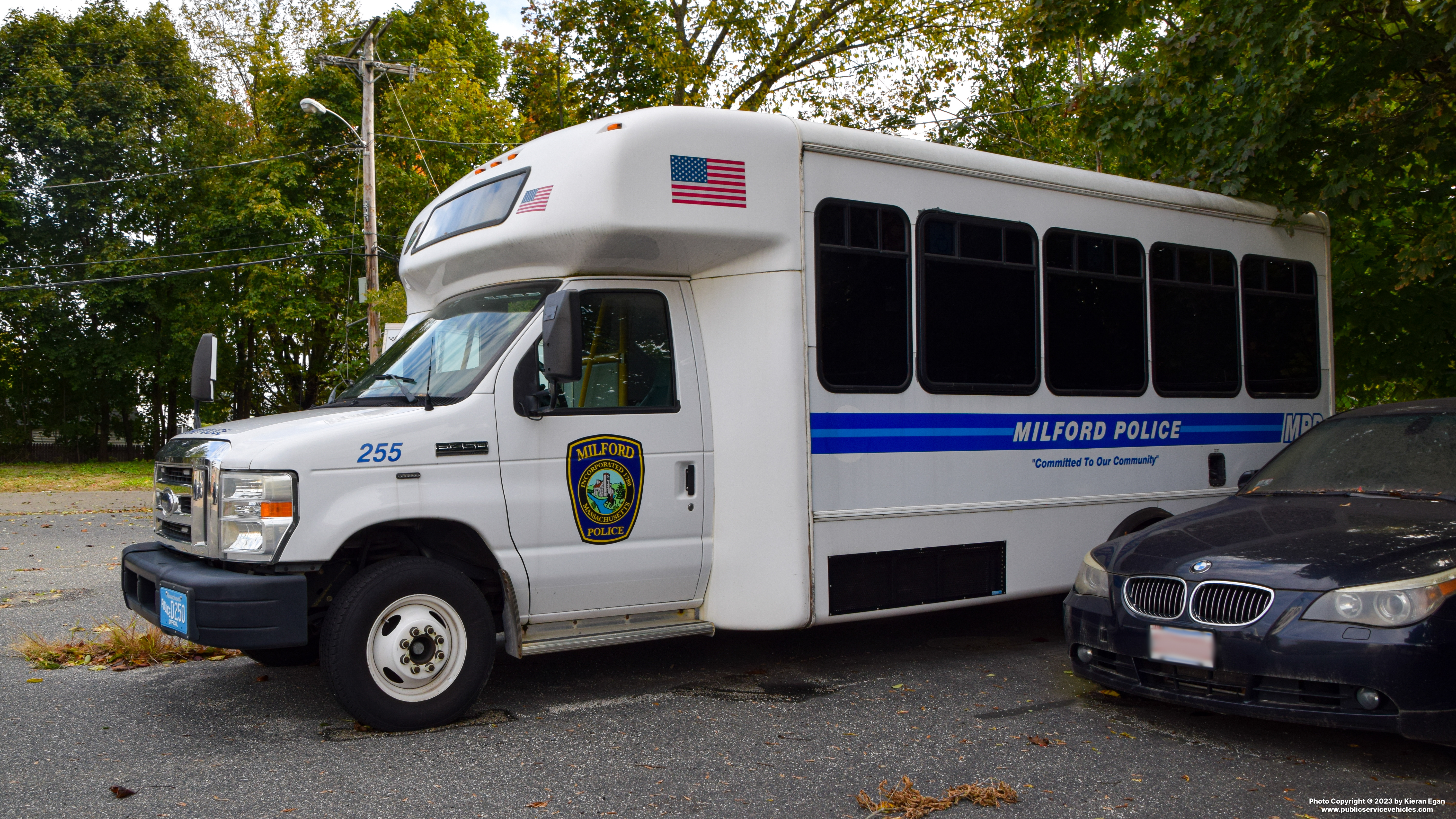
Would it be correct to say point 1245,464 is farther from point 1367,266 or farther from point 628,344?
point 628,344

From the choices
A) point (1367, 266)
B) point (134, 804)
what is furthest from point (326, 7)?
point (134, 804)

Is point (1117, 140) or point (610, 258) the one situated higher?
point (1117, 140)

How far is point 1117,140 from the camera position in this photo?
1131cm

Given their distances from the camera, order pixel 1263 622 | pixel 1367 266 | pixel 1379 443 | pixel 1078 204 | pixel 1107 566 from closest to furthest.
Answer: pixel 1263 622, pixel 1107 566, pixel 1379 443, pixel 1078 204, pixel 1367 266

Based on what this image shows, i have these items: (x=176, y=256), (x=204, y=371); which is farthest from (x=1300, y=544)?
(x=176, y=256)

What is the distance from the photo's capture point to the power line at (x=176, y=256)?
3209 cm

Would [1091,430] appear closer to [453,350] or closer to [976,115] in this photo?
[453,350]

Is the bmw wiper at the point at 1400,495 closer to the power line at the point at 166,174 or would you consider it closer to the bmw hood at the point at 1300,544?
the bmw hood at the point at 1300,544

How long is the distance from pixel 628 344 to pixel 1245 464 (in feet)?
15.8

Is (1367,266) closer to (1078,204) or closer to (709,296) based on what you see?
(1078,204)

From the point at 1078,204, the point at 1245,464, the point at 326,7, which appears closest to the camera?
the point at 1078,204

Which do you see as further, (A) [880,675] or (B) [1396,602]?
(A) [880,675]

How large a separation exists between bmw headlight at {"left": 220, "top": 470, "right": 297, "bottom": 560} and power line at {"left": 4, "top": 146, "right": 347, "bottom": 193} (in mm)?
30440


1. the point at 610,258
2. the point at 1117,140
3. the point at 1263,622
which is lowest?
the point at 1263,622
